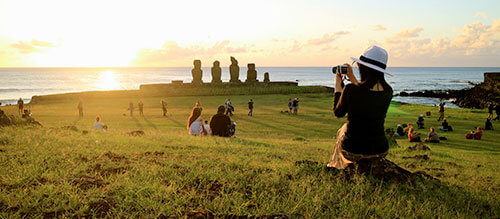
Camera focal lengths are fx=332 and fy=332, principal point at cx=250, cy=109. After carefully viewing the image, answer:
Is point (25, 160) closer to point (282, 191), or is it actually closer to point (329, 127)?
point (282, 191)

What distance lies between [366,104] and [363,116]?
178 millimetres

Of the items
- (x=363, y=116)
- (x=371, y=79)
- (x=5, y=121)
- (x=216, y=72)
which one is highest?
(x=216, y=72)

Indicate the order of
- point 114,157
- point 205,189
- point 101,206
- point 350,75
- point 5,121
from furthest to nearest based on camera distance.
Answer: point 5,121 < point 114,157 < point 350,75 < point 205,189 < point 101,206

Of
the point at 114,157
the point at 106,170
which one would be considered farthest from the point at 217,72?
the point at 106,170

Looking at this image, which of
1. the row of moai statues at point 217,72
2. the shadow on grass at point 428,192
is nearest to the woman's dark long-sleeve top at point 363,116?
the shadow on grass at point 428,192

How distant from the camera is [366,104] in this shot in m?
4.61

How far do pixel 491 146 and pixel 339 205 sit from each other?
55.4 ft

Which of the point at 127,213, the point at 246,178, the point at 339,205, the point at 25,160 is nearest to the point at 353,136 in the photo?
the point at 339,205

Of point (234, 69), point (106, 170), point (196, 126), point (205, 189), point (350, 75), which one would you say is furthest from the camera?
point (234, 69)

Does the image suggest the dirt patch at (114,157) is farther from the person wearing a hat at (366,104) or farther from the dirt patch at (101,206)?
the person wearing a hat at (366,104)

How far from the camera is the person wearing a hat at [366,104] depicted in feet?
15.0

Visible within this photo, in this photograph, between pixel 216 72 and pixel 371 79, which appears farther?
pixel 216 72

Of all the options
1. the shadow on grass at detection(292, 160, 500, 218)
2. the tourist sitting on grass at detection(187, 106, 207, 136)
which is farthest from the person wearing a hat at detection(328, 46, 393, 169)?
the tourist sitting on grass at detection(187, 106, 207, 136)

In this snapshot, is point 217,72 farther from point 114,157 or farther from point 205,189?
point 205,189
